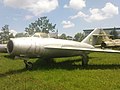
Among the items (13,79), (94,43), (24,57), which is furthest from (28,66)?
(94,43)

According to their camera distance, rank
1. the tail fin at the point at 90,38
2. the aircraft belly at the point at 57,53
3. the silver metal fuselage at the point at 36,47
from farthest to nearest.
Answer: the tail fin at the point at 90,38 → the aircraft belly at the point at 57,53 → the silver metal fuselage at the point at 36,47

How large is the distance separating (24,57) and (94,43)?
9.51 metres

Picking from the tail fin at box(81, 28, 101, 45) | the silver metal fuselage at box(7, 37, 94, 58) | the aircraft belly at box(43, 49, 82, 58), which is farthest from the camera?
the tail fin at box(81, 28, 101, 45)

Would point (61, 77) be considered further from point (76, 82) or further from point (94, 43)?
point (94, 43)

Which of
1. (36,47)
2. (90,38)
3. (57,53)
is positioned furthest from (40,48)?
(90,38)

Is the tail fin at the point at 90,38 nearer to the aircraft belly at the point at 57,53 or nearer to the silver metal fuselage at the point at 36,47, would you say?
the aircraft belly at the point at 57,53

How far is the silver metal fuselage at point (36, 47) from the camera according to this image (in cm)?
1291

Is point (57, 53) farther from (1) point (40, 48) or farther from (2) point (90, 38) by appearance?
(2) point (90, 38)

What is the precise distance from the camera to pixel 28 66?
1408 centimetres

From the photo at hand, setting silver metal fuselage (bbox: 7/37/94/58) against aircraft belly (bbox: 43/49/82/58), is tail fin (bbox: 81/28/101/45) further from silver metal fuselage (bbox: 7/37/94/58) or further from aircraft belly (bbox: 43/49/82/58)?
silver metal fuselage (bbox: 7/37/94/58)

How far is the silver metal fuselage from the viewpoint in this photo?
12.9 meters

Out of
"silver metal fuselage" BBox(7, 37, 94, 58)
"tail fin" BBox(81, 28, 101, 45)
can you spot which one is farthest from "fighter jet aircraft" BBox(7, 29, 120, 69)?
"tail fin" BBox(81, 28, 101, 45)

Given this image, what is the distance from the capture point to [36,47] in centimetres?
1363

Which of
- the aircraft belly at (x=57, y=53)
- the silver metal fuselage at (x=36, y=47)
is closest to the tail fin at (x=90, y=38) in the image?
the aircraft belly at (x=57, y=53)
